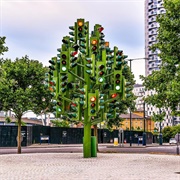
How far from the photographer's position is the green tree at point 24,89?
29.6m

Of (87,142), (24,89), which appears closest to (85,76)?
(87,142)

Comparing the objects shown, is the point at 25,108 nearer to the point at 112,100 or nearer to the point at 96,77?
the point at 112,100

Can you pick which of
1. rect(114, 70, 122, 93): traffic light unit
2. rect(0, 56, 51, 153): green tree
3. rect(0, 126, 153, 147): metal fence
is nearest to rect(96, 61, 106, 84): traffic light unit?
rect(114, 70, 122, 93): traffic light unit

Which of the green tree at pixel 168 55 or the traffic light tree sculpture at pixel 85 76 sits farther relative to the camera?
the green tree at pixel 168 55

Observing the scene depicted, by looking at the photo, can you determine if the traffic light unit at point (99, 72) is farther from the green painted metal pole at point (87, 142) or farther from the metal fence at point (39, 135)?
the metal fence at point (39, 135)

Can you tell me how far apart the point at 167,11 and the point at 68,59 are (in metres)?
9.18

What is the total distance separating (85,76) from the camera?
23047 millimetres

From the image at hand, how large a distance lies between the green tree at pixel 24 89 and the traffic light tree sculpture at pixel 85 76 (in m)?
6.46

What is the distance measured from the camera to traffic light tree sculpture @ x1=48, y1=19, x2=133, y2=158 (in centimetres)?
2045

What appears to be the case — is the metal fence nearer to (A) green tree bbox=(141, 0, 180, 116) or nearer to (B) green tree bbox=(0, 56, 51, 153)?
(B) green tree bbox=(0, 56, 51, 153)

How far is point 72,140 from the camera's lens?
6128 cm

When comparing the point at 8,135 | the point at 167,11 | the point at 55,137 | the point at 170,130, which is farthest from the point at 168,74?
the point at 170,130

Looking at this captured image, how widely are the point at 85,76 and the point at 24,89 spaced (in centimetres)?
954

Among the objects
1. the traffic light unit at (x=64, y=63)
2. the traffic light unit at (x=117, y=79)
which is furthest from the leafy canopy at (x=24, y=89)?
the traffic light unit at (x=117, y=79)
